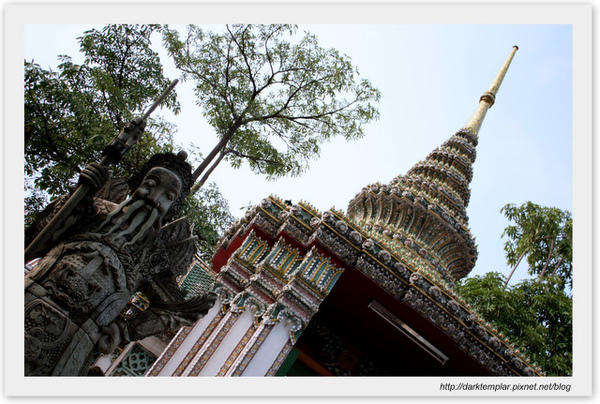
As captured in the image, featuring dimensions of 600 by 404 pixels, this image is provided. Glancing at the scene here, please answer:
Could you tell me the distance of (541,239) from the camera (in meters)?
18.9

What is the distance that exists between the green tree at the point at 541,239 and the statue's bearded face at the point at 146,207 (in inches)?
648

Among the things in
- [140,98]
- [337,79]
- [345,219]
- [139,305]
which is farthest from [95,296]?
[337,79]

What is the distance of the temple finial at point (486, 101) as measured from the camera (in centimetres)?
1706

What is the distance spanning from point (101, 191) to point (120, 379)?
1.52m

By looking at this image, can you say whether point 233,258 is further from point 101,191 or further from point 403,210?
point 403,210

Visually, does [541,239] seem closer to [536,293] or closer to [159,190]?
[536,293]

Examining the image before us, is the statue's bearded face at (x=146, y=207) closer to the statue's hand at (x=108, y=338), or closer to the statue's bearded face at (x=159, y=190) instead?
the statue's bearded face at (x=159, y=190)

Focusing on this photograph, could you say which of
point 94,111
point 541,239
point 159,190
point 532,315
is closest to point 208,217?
point 94,111

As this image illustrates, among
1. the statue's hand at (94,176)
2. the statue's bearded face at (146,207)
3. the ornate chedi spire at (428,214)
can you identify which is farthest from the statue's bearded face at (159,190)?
the ornate chedi spire at (428,214)

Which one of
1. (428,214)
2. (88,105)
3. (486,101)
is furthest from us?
(486,101)

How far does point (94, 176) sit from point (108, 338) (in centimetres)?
112

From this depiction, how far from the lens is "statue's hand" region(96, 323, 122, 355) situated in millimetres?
3568

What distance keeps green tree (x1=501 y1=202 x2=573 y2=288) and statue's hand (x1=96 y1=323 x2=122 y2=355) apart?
55.0ft

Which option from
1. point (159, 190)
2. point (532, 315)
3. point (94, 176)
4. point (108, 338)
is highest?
point (532, 315)
